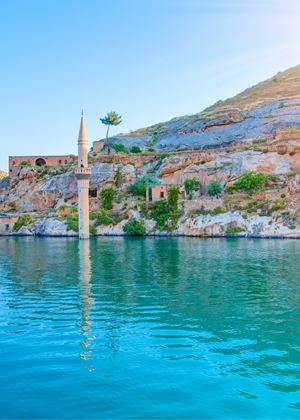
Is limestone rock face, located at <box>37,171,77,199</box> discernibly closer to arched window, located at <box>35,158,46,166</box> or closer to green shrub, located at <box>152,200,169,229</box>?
arched window, located at <box>35,158,46,166</box>

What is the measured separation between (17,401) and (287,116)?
74.5 m

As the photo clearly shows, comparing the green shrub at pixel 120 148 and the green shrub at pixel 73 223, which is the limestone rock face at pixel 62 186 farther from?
the green shrub at pixel 120 148

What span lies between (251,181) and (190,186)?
9223 mm

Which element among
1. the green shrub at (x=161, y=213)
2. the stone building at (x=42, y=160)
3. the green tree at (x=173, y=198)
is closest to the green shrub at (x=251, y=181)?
the green tree at (x=173, y=198)

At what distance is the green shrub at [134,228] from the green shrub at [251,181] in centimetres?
1377

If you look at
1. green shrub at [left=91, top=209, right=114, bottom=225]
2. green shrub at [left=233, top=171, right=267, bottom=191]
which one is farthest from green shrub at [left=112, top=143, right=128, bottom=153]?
green shrub at [left=233, top=171, right=267, bottom=191]

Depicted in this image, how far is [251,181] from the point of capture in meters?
58.0

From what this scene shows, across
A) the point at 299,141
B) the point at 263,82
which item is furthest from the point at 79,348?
the point at 263,82

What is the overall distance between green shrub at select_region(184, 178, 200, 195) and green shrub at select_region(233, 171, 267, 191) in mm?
6865

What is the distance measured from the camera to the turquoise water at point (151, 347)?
7934 millimetres

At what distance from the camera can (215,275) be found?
75.9 feet

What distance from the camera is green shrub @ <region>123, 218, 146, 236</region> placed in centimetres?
5956

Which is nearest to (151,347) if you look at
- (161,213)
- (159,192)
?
(161,213)

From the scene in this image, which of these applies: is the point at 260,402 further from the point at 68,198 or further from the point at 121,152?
the point at 121,152
